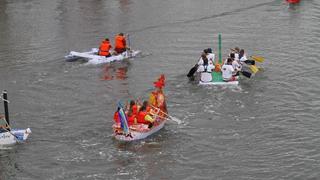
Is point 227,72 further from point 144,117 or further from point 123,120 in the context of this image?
point 123,120

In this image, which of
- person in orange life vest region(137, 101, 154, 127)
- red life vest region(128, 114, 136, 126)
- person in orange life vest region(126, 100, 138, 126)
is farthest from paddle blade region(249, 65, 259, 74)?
red life vest region(128, 114, 136, 126)

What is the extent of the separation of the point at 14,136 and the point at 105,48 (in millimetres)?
15072

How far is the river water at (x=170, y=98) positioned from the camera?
2625 cm

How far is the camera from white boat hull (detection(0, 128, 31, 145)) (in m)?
27.8

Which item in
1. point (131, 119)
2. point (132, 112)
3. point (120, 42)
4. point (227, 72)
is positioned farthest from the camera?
point (120, 42)

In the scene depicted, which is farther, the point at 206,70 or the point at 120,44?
the point at 120,44

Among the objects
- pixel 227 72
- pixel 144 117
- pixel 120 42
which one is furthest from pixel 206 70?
pixel 144 117

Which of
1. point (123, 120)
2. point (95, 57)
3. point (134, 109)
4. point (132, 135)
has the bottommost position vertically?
point (132, 135)

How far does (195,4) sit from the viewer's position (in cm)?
6525

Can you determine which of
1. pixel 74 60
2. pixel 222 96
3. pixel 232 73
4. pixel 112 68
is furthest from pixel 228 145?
pixel 74 60

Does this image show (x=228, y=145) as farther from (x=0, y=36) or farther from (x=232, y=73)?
(x=0, y=36)

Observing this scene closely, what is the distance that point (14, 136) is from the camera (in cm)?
2802

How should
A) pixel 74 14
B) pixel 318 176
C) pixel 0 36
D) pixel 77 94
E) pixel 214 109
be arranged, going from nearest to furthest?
pixel 318 176, pixel 214 109, pixel 77 94, pixel 0 36, pixel 74 14

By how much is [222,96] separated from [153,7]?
31.3 m
